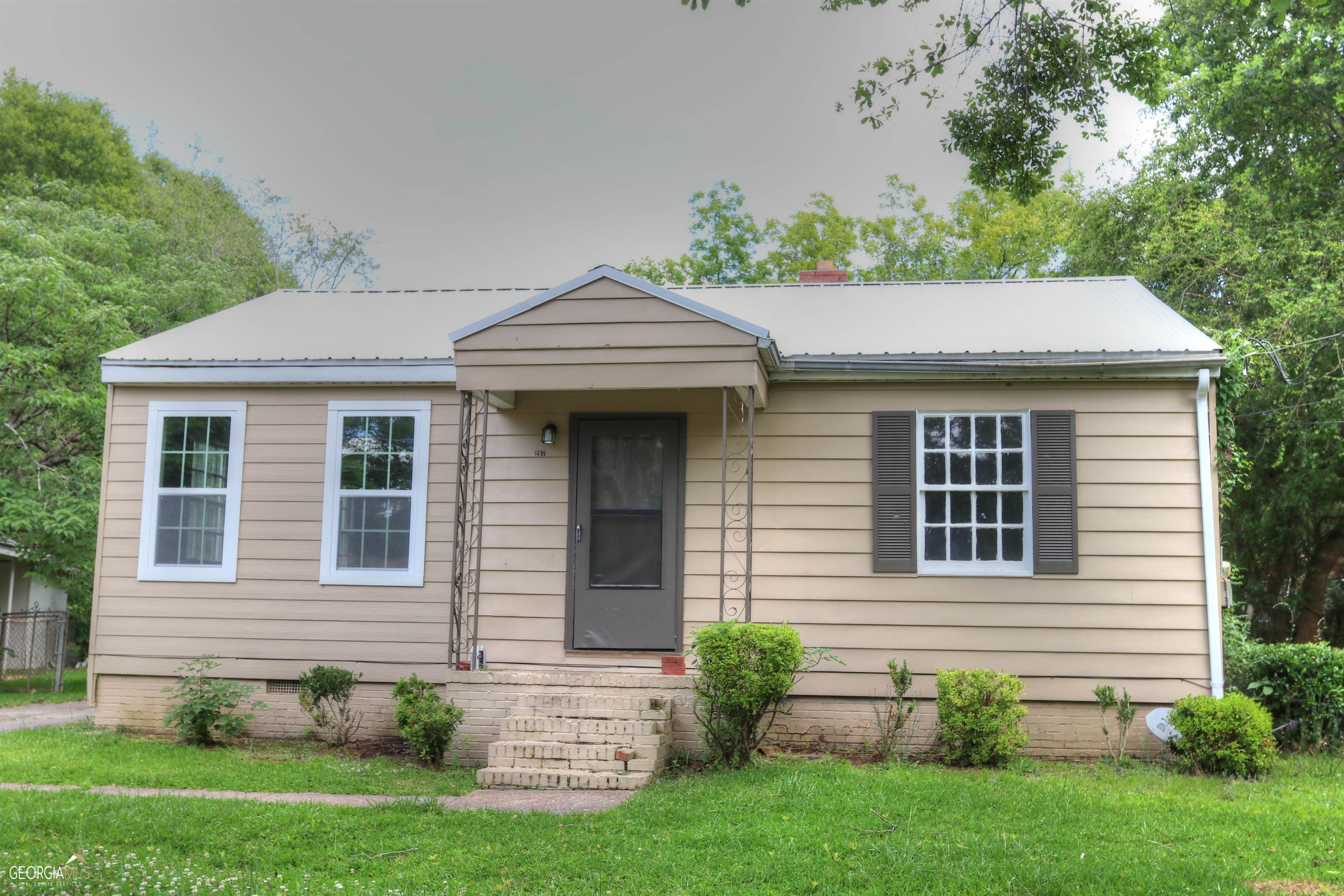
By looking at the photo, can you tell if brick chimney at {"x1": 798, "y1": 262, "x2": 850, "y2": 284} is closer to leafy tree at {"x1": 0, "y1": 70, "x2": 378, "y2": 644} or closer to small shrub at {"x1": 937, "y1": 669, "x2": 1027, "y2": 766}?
small shrub at {"x1": 937, "y1": 669, "x2": 1027, "y2": 766}

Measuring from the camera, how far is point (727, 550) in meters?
8.27

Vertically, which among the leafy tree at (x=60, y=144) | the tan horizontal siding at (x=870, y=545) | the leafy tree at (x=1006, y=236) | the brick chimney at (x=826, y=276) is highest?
the leafy tree at (x=60, y=144)

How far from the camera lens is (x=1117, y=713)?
772cm

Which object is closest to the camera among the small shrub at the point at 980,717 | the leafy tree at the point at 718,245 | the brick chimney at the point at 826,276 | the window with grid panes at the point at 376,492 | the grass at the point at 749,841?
the grass at the point at 749,841

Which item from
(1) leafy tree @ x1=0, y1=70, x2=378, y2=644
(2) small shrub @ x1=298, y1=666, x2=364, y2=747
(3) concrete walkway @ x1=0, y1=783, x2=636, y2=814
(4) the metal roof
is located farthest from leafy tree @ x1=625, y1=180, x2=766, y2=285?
(3) concrete walkway @ x1=0, y1=783, x2=636, y2=814

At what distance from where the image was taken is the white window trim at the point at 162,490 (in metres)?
8.87

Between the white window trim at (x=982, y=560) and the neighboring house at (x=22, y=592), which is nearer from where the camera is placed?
the white window trim at (x=982, y=560)

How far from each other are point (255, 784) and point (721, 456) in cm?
418

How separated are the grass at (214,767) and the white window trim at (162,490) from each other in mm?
1404

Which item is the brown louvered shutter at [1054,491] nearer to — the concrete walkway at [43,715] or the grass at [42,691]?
the concrete walkway at [43,715]

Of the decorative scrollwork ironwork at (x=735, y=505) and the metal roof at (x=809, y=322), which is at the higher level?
the metal roof at (x=809, y=322)

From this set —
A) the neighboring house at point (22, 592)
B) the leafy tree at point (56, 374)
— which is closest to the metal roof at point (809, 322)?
the leafy tree at point (56, 374)

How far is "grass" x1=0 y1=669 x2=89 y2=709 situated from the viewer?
1348 centimetres

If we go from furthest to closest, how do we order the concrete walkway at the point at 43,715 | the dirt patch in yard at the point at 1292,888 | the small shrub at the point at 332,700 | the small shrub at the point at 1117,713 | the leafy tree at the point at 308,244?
the leafy tree at the point at 308,244
the concrete walkway at the point at 43,715
the small shrub at the point at 332,700
the small shrub at the point at 1117,713
the dirt patch in yard at the point at 1292,888
